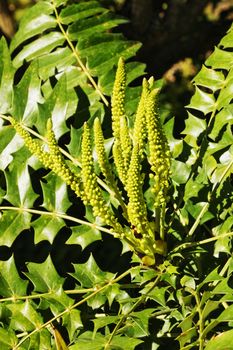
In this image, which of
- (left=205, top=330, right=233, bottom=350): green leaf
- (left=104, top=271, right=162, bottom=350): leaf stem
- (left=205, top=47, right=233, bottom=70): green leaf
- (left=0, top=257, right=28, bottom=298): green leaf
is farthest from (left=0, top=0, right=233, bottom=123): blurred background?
(left=205, top=330, right=233, bottom=350): green leaf

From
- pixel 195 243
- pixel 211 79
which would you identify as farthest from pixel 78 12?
pixel 195 243

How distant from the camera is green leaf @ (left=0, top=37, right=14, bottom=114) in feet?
6.31

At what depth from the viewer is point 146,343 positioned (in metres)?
1.56

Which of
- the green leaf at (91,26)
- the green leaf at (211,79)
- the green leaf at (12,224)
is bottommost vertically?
the green leaf at (12,224)

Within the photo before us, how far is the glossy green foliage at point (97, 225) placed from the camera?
4.92ft

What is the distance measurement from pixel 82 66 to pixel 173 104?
173 centimetres

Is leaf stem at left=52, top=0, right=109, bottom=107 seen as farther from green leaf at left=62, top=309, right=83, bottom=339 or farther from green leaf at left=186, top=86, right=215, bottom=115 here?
green leaf at left=62, top=309, right=83, bottom=339

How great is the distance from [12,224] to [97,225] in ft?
0.69

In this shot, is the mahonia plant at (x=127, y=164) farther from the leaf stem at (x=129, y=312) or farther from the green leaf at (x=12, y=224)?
the green leaf at (x=12, y=224)

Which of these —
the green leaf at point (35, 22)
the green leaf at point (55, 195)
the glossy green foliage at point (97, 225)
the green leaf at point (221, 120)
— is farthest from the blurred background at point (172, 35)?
the green leaf at point (55, 195)

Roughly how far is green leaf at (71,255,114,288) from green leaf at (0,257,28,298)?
0.13 m

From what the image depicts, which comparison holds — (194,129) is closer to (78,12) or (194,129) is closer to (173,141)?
(173,141)

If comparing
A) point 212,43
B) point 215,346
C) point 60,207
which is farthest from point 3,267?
point 212,43

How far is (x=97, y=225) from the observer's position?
1.69m
